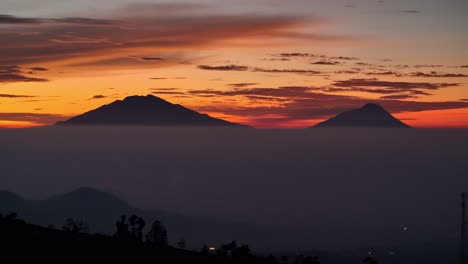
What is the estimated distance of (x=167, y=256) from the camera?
54344 millimetres

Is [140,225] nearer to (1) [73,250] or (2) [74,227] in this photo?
(2) [74,227]

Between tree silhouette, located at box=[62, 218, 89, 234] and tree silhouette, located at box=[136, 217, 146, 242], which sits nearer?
tree silhouette, located at box=[62, 218, 89, 234]

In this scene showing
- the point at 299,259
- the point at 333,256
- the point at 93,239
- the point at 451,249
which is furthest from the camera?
the point at 451,249

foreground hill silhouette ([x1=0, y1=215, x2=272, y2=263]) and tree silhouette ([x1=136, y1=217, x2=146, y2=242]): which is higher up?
tree silhouette ([x1=136, y1=217, x2=146, y2=242])

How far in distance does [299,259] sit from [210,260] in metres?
18.1

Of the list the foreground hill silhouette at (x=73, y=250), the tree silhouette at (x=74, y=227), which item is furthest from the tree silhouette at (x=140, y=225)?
the foreground hill silhouette at (x=73, y=250)

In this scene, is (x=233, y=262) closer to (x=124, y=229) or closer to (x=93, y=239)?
(x=93, y=239)

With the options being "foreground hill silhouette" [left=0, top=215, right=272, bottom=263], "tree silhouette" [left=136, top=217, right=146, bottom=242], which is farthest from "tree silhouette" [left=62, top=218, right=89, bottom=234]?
"foreground hill silhouette" [left=0, top=215, right=272, bottom=263]

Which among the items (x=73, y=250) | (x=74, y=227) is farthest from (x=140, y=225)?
(x=73, y=250)

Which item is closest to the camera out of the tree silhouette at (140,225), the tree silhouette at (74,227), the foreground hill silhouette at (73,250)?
the foreground hill silhouette at (73,250)

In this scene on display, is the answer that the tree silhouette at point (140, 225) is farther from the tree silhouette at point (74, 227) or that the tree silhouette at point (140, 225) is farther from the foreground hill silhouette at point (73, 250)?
the foreground hill silhouette at point (73, 250)

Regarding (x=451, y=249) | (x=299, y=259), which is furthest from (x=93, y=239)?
(x=451, y=249)

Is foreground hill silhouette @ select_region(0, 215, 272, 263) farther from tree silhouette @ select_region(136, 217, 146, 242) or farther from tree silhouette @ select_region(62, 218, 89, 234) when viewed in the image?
tree silhouette @ select_region(136, 217, 146, 242)

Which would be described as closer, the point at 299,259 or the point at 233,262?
the point at 233,262
